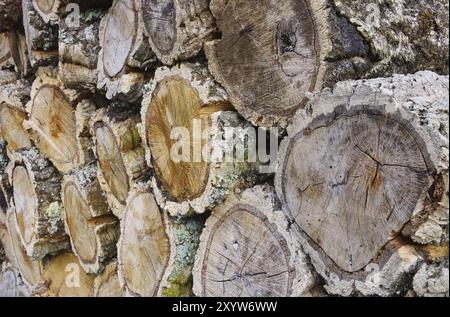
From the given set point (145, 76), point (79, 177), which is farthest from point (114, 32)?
point (79, 177)

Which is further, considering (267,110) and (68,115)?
(68,115)

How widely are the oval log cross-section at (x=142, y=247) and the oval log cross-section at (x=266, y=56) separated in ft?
2.06

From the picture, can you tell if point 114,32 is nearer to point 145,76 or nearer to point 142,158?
point 145,76

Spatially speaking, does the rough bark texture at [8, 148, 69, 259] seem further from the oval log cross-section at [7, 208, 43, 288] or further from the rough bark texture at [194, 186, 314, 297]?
the rough bark texture at [194, 186, 314, 297]

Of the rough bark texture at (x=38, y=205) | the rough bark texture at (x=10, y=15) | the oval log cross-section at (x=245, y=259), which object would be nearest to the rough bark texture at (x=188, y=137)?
the oval log cross-section at (x=245, y=259)

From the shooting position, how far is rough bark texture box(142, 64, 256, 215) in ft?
5.48

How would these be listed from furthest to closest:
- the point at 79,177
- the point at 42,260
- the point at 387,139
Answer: the point at 42,260 < the point at 79,177 < the point at 387,139

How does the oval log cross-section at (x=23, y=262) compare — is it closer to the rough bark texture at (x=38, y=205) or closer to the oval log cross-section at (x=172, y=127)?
the rough bark texture at (x=38, y=205)

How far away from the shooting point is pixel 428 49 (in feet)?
5.45

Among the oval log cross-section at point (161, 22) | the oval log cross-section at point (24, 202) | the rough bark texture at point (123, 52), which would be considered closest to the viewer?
the oval log cross-section at point (161, 22)

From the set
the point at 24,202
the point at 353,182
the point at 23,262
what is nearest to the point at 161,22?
the point at 353,182

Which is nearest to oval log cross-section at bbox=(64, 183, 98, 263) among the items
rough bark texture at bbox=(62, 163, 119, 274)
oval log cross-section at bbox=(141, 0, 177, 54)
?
rough bark texture at bbox=(62, 163, 119, 274)

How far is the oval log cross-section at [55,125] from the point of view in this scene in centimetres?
254

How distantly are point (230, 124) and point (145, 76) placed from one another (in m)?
0.55
